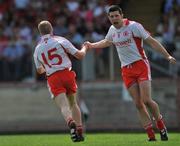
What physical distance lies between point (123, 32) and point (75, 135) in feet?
7.19

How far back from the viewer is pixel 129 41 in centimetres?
1552

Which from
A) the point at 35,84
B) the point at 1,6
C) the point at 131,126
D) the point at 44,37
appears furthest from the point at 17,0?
the point at 44,37

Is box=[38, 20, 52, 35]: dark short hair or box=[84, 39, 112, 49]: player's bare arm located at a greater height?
box=[38, 20, 52, 35]: dark short hair

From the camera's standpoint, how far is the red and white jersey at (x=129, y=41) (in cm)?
1545

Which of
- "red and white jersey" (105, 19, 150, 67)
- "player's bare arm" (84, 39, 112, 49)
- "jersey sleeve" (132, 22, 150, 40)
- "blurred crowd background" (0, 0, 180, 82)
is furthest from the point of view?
"blurred crowd background" (0, 0, 180, 82)

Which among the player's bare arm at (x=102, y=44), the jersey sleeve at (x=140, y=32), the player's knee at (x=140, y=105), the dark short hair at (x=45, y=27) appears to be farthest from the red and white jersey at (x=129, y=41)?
the dark short hair at (x=45, y=27)

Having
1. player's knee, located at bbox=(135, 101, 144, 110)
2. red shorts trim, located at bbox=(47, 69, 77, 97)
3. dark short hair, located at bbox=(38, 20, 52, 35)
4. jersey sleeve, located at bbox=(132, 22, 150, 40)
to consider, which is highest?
dark short hair, located at bbox=(38, 20, 52, 35)

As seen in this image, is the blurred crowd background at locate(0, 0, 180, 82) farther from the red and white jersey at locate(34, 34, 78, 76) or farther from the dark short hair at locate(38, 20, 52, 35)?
the dark short hair at locate(38, 20, 52, 35)

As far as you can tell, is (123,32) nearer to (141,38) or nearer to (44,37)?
(141,38)

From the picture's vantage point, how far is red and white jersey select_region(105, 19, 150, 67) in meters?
15.5

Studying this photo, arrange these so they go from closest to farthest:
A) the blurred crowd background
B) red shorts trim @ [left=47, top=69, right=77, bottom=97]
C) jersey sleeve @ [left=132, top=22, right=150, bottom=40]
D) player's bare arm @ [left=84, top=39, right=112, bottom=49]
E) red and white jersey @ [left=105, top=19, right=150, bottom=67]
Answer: jersey sleeve @ [left=132, top=22, right=150, bottom=40] → red and white jersey @ [left=105, top=19, right=150, bottom=67] → red shorts trim @ [left=47, top=69, right=77, bottom=97] → player's bare arm @ [left=84, top=39, right=112, bottom=49] → the blurred crowd background

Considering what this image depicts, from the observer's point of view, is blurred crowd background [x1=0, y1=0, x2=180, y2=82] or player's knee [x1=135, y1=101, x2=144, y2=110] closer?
player's knee [x1=135, y1=101, x2=144, y2=110]

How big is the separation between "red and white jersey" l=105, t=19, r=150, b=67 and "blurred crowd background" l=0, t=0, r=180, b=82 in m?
8.57

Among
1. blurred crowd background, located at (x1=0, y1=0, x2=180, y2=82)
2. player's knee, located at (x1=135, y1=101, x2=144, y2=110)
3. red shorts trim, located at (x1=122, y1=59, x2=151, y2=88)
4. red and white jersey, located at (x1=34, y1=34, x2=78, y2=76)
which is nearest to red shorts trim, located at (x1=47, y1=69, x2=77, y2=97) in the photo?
red and white jersey, located at (x1=34, y1=34, x2=78, y2=76)
